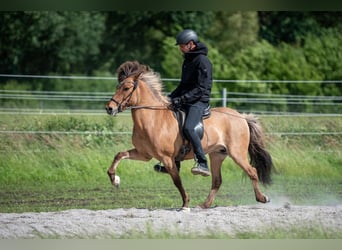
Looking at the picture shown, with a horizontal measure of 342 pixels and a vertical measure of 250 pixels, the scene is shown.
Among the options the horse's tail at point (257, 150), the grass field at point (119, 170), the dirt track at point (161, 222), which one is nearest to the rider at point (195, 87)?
the dirt track at point (161, 222)

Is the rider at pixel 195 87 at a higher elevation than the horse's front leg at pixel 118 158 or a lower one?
higher

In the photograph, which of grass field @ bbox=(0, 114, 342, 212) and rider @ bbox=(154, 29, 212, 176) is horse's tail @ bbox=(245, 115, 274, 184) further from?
rider @ bbox=(154, 29, 212, 176)

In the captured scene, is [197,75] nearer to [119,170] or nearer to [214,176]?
[214,176]

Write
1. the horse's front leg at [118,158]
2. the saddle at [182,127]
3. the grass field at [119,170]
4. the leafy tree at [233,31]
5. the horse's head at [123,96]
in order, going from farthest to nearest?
1. the leafy tree at [233,31]
2. the grass field at [119,170]
3. the saddle at [182,127]
4. the horse's front leg at [118,158]
5. the horse's head at [123,96]

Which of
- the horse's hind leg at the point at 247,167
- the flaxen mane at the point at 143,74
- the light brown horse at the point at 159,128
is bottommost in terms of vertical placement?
the horse's hind leg at the point at 247,167

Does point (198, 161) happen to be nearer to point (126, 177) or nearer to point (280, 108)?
point (126, 177)

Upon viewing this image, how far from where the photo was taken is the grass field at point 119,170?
32.2ft

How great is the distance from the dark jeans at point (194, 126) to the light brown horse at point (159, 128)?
0.57 ft

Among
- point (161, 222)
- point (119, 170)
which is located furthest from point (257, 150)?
point (119, 170)

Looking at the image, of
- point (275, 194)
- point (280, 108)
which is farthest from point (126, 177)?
point (280, 108)

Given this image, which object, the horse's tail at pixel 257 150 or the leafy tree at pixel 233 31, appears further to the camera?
the leafy tree at pixel 233 31

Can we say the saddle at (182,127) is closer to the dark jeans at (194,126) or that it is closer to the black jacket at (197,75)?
the dark jeans at (194,126)

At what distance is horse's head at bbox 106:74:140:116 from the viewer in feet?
26.5

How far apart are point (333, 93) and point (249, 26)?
465 cm
